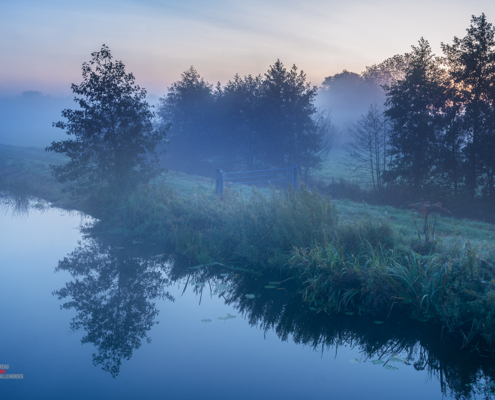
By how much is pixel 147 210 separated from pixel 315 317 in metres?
8.02

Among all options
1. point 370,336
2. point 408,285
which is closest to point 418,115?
point 408,285

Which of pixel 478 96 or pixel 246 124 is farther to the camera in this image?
pixel 246 124

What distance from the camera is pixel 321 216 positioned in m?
9.01

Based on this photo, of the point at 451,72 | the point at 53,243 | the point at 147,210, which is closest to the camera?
the point at 53,243

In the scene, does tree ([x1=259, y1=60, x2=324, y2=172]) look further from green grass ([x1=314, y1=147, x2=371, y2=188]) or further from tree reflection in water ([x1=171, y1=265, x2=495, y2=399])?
tree reflection in water ([x1=171, y1=265, x2=495, y2=399])

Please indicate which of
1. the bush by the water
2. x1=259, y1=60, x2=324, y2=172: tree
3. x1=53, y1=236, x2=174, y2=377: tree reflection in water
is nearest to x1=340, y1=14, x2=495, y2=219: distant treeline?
x1=259, y1=60, x2=324, y2=172: tree

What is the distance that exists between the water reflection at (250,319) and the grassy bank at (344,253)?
1.08ft

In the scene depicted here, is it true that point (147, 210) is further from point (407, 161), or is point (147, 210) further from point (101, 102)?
point (407, 161)

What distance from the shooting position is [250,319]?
6.76 metres

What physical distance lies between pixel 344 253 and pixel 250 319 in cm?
261

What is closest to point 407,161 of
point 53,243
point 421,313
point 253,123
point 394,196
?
point 394,196

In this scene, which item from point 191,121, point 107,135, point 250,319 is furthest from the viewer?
point 191,121

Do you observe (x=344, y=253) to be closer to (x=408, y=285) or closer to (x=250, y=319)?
(x=408, y=285)

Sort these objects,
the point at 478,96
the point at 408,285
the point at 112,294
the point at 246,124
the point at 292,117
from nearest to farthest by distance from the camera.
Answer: the point at 408,285 < the point at 112,294 < the point at 478,96 < the point at 292,117 < the point at 246,124
